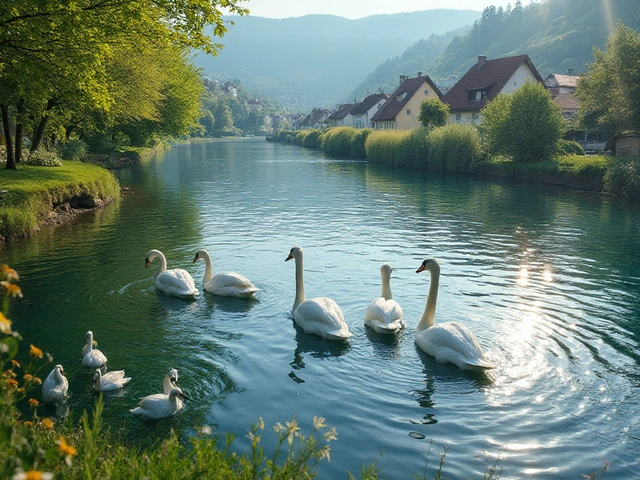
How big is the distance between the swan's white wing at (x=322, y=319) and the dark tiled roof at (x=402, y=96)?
7689cm

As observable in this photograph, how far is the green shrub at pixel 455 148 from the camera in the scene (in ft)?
164

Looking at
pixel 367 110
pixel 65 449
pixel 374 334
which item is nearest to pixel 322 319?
pixel 374 334

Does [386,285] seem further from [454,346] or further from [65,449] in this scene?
[65,449]

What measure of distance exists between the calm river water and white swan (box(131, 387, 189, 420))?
0.61 feet

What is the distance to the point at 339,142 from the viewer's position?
82938 mm

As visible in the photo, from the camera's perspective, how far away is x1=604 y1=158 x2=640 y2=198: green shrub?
34.0 m

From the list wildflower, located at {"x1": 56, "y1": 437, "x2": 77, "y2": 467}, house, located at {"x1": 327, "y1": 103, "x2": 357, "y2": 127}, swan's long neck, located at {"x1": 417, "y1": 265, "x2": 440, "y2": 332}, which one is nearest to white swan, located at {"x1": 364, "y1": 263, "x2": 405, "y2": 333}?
swan's long neck, located at {"x1": 417, "y1": 265, "x2": 440, "y2": 332}

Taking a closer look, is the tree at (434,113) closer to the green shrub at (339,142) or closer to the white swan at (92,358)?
the green shrub at (339,142)

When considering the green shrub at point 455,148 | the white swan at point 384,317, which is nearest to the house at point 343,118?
the green shrub at point 455,148

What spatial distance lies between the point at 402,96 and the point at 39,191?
239ft

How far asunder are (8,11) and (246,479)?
1450 cm

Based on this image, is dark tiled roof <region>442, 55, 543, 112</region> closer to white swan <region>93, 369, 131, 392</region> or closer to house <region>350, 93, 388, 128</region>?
house <region>350, 93, 388, 128</region>

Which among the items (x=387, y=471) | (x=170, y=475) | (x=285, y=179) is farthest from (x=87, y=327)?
(x=285, y=179)

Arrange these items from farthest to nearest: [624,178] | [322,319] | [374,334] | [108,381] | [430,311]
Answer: [624,178] < [374,334] < [322,319] < [430,311] < [108,381]
